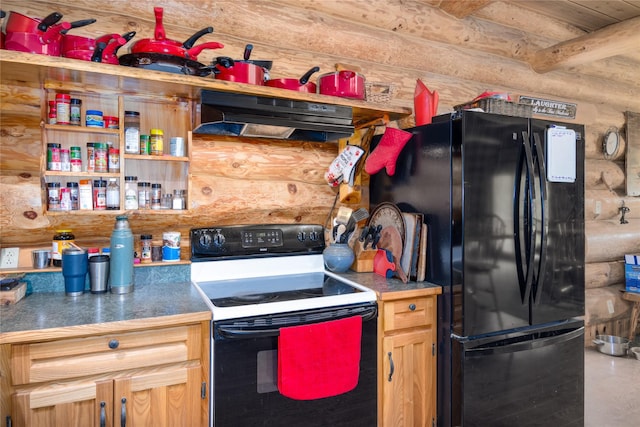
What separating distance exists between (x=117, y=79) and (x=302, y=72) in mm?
1078

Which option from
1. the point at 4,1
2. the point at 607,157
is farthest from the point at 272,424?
the point at 607,157

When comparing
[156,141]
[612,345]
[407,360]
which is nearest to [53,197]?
[156,141]

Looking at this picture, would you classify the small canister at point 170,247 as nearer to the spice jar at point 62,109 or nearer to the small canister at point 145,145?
the small canister at point 145,145

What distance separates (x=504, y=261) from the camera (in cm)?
195

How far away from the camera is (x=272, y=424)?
160 centimetres

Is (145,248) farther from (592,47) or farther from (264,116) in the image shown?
(592,47)

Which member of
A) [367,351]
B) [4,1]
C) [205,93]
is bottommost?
[367,351]

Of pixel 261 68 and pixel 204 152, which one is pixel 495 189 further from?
pixel 204 152

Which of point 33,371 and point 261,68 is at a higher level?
point 261,68

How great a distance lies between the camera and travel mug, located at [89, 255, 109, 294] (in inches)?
68.7

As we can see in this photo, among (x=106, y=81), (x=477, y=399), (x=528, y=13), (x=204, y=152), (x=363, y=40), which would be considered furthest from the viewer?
(x=528, y=13)

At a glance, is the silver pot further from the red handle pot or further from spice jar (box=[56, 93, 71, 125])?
spice jar (box=[56, 93, 71, 125])

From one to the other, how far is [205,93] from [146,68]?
25cm

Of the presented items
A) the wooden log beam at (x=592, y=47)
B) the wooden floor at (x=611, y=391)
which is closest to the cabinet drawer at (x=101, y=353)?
the wooden floor at (x=611, y=391)
